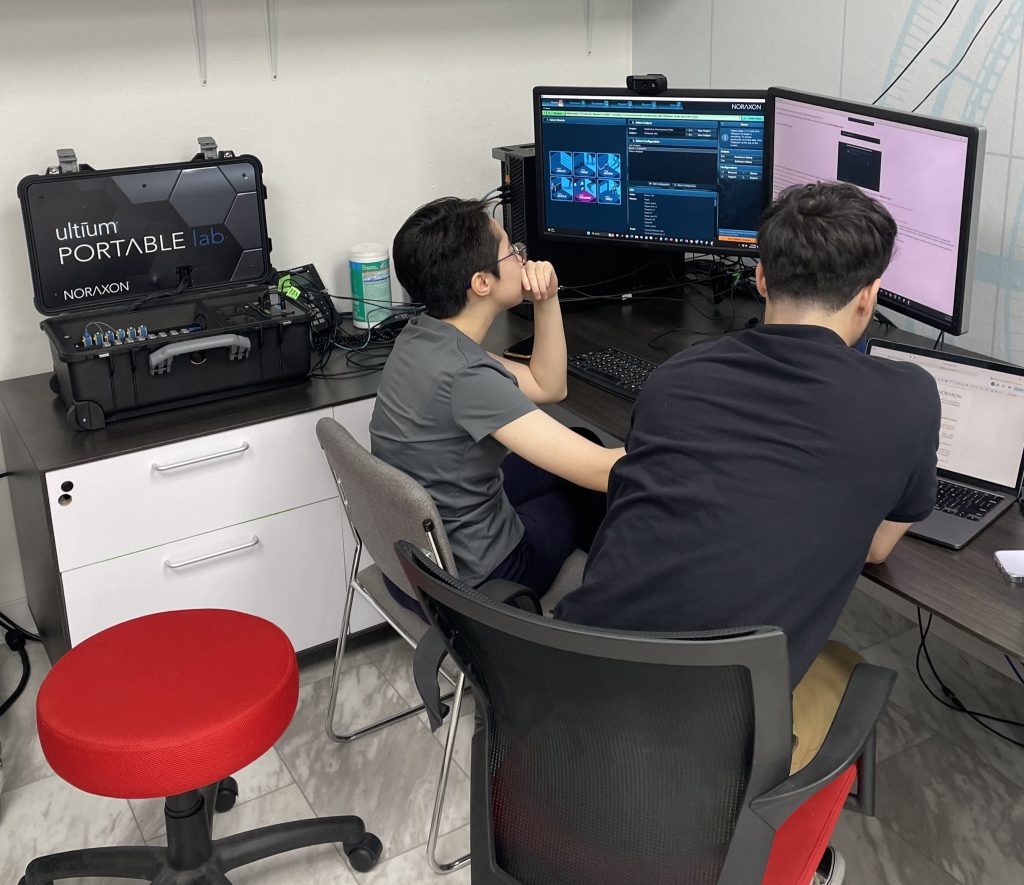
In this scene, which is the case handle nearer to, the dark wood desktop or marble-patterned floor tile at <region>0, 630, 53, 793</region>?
the dark wood desktop

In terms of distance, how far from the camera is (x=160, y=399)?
2271mm

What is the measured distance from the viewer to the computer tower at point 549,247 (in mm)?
2686

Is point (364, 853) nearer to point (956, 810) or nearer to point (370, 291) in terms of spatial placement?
point (956, 810)

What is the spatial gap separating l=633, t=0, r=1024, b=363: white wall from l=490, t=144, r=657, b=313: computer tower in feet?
1.71

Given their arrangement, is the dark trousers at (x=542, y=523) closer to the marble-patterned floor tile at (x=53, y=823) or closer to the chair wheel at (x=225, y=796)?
the chair wheel at (x=225, y=796)

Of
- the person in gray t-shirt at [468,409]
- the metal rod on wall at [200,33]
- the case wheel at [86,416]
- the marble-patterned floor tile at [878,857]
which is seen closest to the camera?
the person in gray t-shirt at [468,409]

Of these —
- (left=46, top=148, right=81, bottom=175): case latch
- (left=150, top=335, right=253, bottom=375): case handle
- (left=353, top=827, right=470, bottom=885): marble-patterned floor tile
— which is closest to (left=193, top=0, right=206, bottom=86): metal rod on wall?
(left=46, top=148, right=81, bottom=175): case latch

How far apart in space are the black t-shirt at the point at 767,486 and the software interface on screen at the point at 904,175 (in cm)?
59

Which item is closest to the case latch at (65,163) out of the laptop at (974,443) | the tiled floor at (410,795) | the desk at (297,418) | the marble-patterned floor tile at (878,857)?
the desk at (297,418)

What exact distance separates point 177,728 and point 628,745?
0.74 meters

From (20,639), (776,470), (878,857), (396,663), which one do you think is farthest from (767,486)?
(20,639)

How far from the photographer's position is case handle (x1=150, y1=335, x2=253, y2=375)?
7.20ft

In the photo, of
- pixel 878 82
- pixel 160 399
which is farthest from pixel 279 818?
pixel 878 82

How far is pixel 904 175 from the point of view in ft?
6.34
